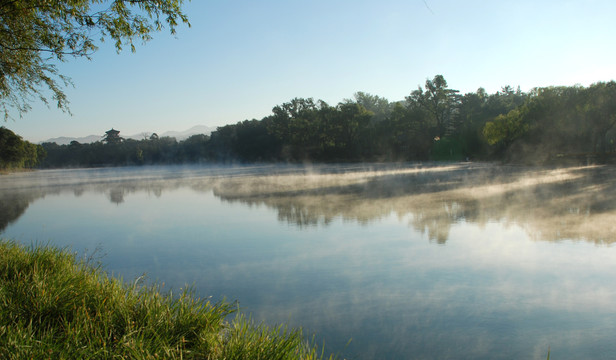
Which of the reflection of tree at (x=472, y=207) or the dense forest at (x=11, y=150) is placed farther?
the dense forest at (x=11, y=150)

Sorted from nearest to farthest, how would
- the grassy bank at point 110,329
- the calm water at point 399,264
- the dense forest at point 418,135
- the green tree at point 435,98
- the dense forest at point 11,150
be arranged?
the grassy bank at point 110,329 → the calm water at point 399,264 → the dense forest at point 418,135 → the dense forest at point 11,150 → the green tree at point 435,98

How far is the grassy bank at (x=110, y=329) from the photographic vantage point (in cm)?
264

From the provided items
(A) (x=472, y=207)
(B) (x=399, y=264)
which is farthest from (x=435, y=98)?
(B) (x=399, y=264)

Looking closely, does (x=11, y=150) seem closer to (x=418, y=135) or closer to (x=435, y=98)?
(x=418, y=135)

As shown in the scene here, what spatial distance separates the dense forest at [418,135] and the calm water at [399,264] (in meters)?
26.5

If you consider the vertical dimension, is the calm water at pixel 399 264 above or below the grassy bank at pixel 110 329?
below

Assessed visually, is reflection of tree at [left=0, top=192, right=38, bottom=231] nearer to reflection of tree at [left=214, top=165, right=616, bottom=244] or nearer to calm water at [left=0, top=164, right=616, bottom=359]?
calm water at [left=0, top=164, right=616, bottom=359]

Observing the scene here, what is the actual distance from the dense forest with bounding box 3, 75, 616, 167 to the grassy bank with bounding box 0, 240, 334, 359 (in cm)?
3671

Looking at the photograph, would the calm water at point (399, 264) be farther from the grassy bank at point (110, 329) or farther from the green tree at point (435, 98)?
the green tree at point (435, 98)

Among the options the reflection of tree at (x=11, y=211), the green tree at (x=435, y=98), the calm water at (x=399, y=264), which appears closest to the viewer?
the calm water at (x=399, y=264)

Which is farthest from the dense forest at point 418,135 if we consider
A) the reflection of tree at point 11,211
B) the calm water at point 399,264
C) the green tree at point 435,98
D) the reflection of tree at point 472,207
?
the reflection of tree at point 11,211

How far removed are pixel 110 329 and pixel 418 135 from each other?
5586 centimetres

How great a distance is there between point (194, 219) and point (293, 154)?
55.9 metres

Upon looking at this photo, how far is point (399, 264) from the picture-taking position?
232 inches
